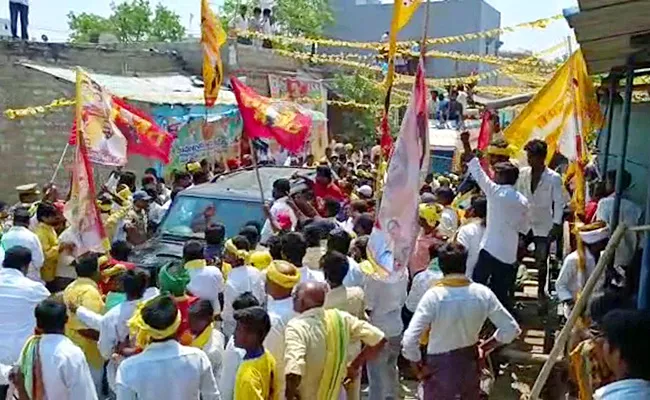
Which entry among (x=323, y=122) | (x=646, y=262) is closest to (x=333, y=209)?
(x=646, y=262)

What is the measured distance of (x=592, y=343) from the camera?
4.63 meters

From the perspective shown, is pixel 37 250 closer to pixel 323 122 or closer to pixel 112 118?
pixel 112 118

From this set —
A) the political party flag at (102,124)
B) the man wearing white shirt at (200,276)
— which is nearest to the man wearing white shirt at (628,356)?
the man wearing white shirt at (200,276)

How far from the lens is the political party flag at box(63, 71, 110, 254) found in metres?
8.13

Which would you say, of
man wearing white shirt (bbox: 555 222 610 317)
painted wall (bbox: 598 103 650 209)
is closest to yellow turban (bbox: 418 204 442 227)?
man wearing white shirt (bbox: 555 222 610 317)

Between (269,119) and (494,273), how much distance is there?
4.48 metres

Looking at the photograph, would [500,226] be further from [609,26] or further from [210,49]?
[210,49]

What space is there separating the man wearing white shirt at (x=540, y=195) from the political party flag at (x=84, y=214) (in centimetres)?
387

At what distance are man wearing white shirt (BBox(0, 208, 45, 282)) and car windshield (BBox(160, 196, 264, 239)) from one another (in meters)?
1.94

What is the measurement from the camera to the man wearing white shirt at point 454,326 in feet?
18.7

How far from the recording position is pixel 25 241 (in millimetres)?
7855

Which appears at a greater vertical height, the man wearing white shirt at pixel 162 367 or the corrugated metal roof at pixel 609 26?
the corrugated metal roof at pixel 609 26

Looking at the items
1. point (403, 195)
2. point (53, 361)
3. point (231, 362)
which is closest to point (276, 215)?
point (403, 195)

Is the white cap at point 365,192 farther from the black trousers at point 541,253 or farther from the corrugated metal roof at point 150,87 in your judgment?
the corrugated metal roof at point 150,87
